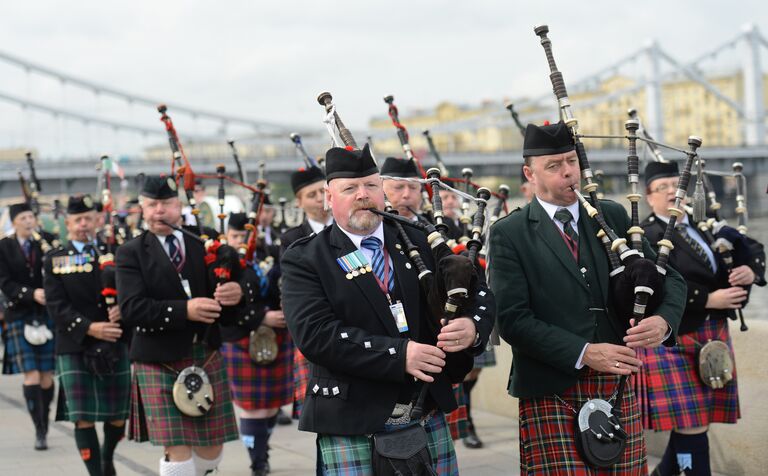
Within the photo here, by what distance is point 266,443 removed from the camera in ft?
20.4

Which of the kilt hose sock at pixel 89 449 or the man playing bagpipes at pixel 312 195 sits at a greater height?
the man playing bagpipes at pixel 312 195

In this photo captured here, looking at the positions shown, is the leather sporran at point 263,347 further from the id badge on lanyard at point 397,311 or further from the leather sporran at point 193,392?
the id badge on lanyard at point 397,311

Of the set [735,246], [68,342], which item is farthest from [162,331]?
[735,246]

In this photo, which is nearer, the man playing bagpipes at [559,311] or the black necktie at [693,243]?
the man playing bagpipes at [559,311]

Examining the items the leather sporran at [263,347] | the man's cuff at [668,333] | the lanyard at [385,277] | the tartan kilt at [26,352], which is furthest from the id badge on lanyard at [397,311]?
the tartan kilt at [26,352]

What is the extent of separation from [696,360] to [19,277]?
5.22m

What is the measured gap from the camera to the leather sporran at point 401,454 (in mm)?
3133

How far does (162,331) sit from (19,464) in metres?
2.52

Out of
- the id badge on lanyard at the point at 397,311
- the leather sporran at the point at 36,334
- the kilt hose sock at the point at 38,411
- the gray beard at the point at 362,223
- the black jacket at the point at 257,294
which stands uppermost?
the gray beard at the point at 362,223

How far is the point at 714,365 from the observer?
4.75m

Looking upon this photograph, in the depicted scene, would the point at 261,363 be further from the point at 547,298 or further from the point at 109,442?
the point at 547,298

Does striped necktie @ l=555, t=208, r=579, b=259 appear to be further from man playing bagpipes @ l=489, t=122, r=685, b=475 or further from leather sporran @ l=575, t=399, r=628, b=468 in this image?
leather sporran @ l=575, t=399, r=628, b=468

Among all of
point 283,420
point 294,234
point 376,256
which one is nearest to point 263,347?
point 294,234

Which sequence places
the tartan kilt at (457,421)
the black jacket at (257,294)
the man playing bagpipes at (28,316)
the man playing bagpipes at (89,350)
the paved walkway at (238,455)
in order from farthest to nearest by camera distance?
the man playing bagpipes at (28,316)
the paved walkway at (238,455)
the man playing bagpipes at (89,350)
the black jacket at (257,294)
the tartan kilt at (457,421)
